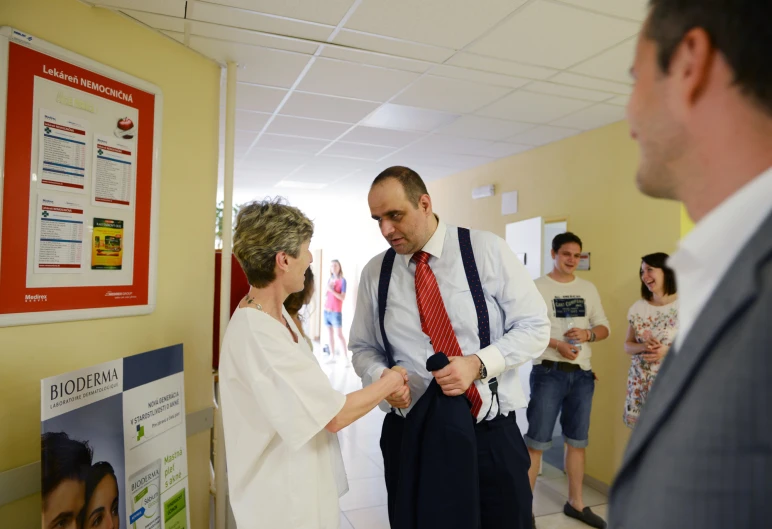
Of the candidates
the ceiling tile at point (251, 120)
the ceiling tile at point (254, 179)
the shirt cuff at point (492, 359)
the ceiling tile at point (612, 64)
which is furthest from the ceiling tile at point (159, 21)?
the ceiling tile at point (254, 179)

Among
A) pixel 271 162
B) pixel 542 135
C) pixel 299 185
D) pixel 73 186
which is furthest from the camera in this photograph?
pixel 299 185

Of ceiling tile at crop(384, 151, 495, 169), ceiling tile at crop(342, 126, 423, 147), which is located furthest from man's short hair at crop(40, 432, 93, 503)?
ceiling tile at crop(384, 151, 495, 169)

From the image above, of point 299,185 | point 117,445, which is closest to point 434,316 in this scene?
point 117,445

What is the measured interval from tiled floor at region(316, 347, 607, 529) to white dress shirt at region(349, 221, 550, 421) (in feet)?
5.56

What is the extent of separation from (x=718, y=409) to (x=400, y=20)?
2.29 m

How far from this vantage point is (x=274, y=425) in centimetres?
134

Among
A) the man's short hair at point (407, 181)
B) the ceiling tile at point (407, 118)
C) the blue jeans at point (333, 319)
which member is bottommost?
the blue jeans at point (333, 319)

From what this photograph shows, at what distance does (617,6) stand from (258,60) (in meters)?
1.89

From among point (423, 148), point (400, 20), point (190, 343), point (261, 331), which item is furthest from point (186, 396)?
point (423, 148)

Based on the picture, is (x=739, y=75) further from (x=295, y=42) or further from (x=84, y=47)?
(x=295, y=42)

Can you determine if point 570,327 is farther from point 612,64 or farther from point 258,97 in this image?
→ point 258,97

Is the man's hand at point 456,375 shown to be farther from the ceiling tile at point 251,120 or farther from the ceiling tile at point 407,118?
the ceiling tile at point 251,120

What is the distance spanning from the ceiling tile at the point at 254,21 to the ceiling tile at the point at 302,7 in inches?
1.8

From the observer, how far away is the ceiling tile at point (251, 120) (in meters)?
3.95
